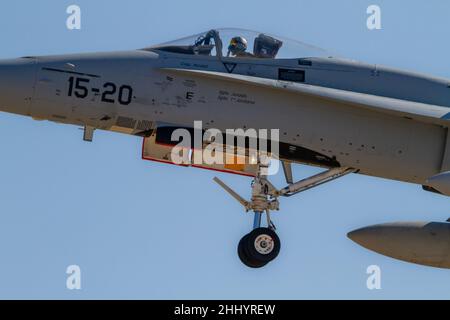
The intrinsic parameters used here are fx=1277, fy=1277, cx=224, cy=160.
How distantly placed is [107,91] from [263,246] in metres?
3.17

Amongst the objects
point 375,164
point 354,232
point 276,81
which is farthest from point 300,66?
point 354,232

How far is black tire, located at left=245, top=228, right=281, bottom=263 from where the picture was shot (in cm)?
1845

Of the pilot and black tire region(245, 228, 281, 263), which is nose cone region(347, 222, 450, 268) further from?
the pilot

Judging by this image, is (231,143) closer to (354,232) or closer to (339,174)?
(339,174)

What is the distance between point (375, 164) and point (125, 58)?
4.11m

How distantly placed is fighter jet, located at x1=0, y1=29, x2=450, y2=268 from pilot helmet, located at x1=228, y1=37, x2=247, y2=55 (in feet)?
0.07

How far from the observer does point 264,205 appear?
1894cm

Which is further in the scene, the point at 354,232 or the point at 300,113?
the point at 354,232

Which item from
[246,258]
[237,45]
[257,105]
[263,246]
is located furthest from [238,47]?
[246,258]

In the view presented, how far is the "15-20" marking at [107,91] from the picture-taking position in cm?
1812

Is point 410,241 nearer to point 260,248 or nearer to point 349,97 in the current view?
point 349,97

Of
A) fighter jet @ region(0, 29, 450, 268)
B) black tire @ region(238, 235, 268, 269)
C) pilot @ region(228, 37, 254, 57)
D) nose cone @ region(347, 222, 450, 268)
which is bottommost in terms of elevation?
black tire @ region(238, 235, 268, 269)

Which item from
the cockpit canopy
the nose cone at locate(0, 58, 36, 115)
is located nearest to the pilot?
the cockpit canopy

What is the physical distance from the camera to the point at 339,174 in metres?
19.5
